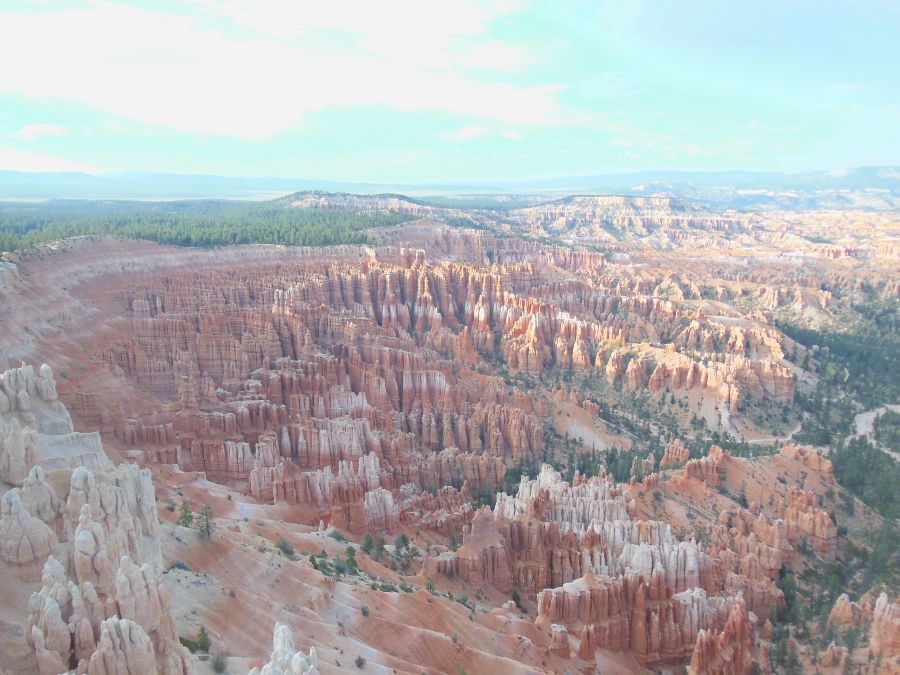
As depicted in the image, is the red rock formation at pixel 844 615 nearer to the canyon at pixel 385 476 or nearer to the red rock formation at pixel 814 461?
the canyon at pixel 385 476

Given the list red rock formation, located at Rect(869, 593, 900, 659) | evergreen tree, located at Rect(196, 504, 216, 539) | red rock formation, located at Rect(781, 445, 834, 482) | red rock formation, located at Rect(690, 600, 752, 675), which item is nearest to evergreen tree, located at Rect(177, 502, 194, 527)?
evergreen tree, located at Rect(196, 504, 216, 539)

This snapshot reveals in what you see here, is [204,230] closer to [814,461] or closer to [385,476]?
[385,476]

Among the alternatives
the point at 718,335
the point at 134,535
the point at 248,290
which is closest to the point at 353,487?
the point at 134,535

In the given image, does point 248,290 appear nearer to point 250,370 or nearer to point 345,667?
point 250,370

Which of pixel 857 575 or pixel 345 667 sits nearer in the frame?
pixel 345 667

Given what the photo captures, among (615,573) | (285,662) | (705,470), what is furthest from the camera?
(705,470)

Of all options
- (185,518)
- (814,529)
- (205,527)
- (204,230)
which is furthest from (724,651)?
(204,230)

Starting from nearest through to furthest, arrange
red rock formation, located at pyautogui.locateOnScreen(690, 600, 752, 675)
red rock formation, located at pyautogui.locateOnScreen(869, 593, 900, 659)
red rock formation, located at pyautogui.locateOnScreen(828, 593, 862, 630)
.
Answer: red rock formation, located at pyautogui.locateOnScreen(869, 593, 900, 659), red rock formation, located at pyautogui.locateOnScreen(690, 600, 752, 675), red rock formation, located at pyautogui.locateOnScreen(828, 593, 862, 630)

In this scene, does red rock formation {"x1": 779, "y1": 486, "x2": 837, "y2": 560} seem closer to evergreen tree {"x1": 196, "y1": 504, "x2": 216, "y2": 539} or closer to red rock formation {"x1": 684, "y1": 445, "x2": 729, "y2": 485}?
red rock formation {"x1": 684, "y1": 445, "x2": 729, "y2": 485}

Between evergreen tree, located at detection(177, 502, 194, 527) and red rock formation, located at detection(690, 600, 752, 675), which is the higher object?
evergreen tree, located at detection(177, 502, 194, 527)
